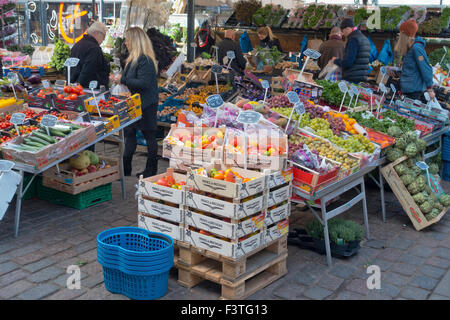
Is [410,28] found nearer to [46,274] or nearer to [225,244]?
[225,244]

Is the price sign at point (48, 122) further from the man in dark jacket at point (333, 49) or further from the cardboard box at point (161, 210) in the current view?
the man in dark jacket at point (333, 49)

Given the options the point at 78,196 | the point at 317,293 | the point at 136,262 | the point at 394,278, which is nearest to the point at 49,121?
the point at 78,196

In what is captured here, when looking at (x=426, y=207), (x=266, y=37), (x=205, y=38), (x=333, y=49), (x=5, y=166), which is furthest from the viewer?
(x=205, y=38)

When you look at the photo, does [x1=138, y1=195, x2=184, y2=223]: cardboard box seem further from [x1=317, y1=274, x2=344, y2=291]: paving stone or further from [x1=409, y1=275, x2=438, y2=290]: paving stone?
[x1=409, y1=275, x2=438, y2=290]: paving stone

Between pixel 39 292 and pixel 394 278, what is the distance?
2946 mm

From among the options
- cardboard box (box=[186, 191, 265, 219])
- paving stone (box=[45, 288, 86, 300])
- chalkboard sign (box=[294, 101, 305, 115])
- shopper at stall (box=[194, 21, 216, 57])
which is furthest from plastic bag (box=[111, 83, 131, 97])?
shopper at stall (box=[194, 21, 216, 57])

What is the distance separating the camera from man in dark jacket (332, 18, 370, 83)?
298 inches

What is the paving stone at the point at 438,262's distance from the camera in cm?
458

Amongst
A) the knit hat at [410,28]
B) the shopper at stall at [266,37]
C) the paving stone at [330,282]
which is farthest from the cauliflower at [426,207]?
the shopper at stall at [266,37]

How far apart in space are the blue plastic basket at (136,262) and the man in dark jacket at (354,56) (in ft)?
16.6

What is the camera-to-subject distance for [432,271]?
4.46 m

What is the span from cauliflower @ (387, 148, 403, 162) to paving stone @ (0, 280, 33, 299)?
12.8ft

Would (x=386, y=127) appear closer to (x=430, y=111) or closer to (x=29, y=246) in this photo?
(x=430, y=111)
